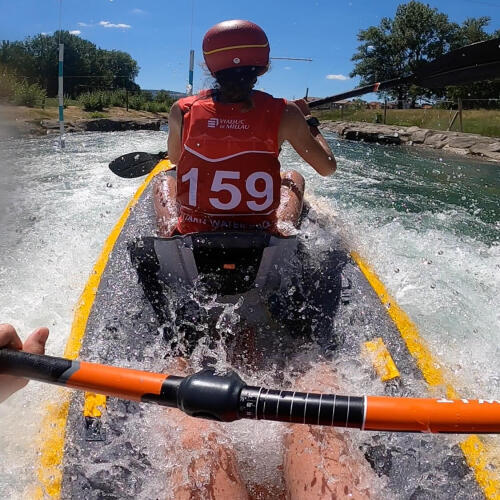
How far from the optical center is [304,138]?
2.21 meters

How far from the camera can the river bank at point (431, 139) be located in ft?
47.8

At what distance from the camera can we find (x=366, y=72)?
1813 inches

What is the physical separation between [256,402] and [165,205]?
190 cm

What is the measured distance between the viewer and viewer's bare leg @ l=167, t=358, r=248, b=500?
4.36 ft

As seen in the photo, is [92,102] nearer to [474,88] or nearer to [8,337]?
[474,88]

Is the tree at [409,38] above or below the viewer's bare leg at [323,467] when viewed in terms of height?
above

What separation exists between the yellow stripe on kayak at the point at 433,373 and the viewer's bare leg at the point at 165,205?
3.33ft

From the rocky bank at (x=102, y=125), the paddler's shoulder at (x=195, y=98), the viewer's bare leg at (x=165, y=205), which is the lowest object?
the viewer's bare leg at (x=165, y=205)

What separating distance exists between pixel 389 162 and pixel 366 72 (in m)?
37.1

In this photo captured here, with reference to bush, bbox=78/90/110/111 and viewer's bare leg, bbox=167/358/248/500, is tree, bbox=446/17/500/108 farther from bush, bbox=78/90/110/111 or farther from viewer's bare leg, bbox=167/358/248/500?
bush, bbox=78/90/110/111

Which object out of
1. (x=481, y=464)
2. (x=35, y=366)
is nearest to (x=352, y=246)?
(x=481, y=464)

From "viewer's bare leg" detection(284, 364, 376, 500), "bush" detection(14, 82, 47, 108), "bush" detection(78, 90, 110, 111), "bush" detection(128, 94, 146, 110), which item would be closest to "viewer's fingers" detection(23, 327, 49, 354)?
"viewer's bare leg" detection(284, 364, 376, 500)

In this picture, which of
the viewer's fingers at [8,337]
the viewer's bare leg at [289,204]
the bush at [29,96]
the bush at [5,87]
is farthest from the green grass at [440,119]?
the viewer's fingers at [8,337]

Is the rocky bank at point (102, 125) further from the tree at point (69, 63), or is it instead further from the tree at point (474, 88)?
the tree at point (474, 88)
